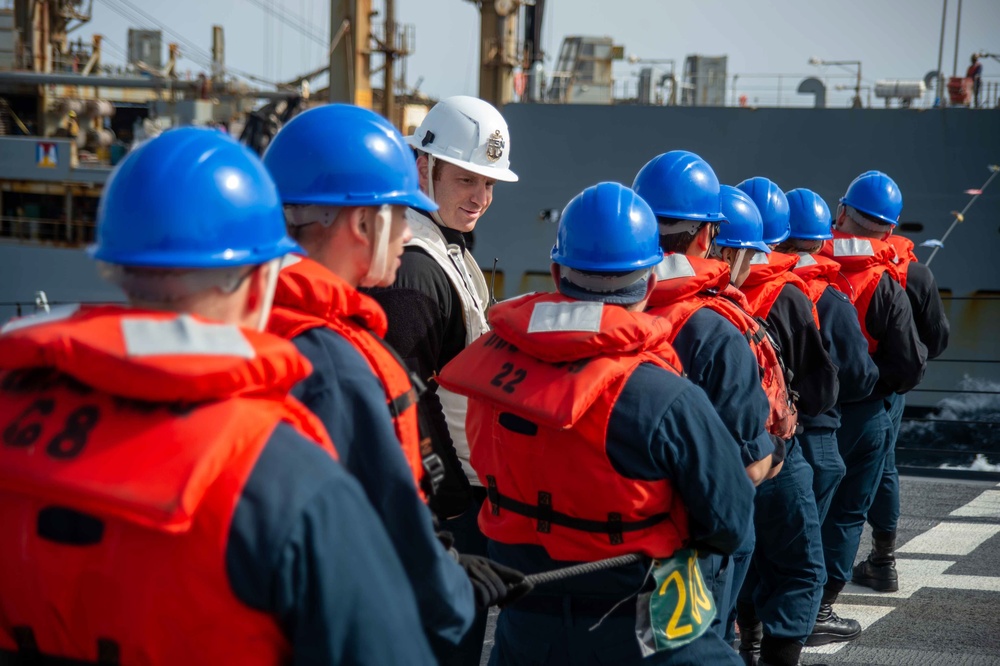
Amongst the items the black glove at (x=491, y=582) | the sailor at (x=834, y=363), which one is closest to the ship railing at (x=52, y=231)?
the sailor at (x=834, y=363)

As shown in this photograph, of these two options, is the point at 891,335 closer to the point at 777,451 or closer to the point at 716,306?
the point at 777,451

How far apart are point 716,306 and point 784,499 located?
3.80 feet

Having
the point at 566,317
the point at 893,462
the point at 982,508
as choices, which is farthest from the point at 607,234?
the point at 982,508

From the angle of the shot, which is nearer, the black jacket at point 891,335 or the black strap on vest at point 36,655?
the black strap on vest at point 36,655

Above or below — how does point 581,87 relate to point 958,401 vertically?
above

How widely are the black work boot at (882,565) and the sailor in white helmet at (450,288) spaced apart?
10.8 feet

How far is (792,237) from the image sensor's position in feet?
16.7

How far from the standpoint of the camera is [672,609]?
2.51 m

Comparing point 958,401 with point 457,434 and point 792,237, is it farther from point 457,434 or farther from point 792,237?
point 457,434

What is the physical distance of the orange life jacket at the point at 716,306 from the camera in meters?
3.20

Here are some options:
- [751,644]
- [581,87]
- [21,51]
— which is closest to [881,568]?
[751,644]

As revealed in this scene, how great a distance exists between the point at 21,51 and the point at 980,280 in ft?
78.2

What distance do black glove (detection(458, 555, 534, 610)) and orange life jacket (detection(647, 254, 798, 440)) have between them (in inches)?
43.9

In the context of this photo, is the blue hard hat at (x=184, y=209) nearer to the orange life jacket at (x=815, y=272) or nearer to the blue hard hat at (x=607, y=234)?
the blue hard hat at (x=607, y=234)
